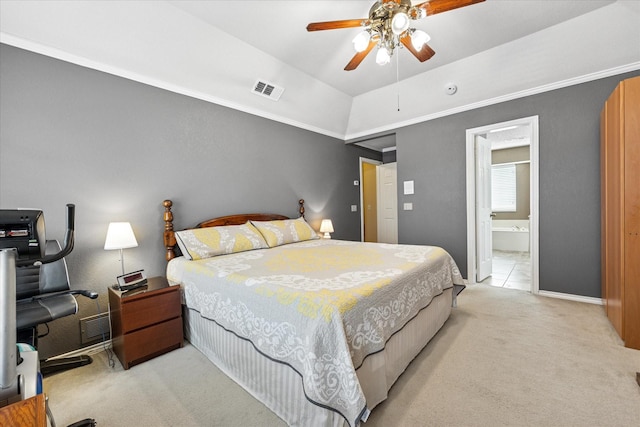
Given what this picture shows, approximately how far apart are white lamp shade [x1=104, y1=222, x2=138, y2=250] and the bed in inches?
16.8

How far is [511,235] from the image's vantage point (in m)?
6.17

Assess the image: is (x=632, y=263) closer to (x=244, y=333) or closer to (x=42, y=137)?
(x=244, y=333)

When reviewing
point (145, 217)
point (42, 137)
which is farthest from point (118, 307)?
point (42, 137)

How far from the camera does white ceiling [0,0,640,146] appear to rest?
7.16 ft

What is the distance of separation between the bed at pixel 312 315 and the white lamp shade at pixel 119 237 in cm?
43

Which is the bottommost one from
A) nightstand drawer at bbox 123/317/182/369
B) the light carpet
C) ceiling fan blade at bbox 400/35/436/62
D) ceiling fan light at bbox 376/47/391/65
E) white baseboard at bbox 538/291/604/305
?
the light carpet

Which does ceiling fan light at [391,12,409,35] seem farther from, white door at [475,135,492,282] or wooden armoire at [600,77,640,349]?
white door at [475,135,492,282]

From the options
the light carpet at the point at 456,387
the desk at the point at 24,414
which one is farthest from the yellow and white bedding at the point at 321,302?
the desk at the point at 24,414

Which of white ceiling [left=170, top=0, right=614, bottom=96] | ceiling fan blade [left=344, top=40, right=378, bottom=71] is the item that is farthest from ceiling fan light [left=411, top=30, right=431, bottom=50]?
white ceiling [left=170, top=0, right=614, bottom=96]

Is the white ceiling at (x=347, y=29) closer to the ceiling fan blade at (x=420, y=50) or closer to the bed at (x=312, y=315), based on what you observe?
the ceiling fan blade at (x=420, y=50)

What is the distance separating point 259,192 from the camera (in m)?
3.67

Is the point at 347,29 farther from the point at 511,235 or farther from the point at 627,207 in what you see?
the point at 511,235

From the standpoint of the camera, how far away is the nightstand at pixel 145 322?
1.98 m

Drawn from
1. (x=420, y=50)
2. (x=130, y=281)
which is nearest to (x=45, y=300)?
(x=130, y=281)
